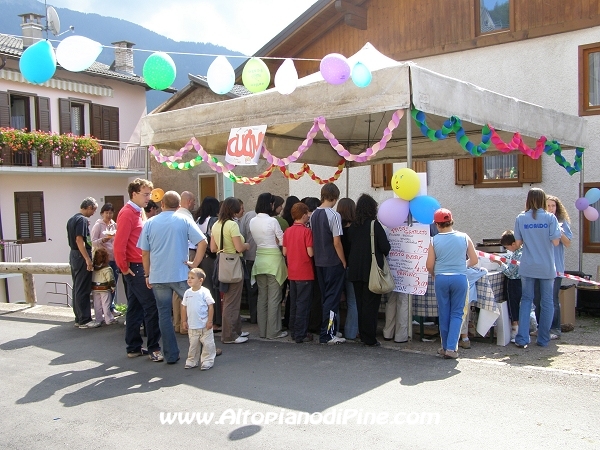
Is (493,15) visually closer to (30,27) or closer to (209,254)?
(209,254)

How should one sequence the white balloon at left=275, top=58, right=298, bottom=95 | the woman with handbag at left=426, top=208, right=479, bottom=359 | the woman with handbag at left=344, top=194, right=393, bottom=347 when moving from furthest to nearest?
1. the white balloon at left=275, top=58, right=298, bottom=95
2. the woman with handbag at left=344, top=194, right=393, bottom=347
3. the woman with handbag at left=426, top=208, right=479, bottom=359

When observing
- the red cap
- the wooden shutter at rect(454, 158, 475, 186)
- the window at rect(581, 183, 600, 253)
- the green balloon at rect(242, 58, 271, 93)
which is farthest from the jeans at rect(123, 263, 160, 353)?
the window at rect(581, 183, 600, 253)

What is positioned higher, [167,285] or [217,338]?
[167,285]

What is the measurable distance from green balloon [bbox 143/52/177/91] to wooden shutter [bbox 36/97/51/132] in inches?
694

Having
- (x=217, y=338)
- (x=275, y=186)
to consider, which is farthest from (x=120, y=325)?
(x=275, y=186)

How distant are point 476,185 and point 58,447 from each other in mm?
9613

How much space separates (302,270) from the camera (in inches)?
276

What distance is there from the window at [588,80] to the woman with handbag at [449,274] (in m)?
5.92

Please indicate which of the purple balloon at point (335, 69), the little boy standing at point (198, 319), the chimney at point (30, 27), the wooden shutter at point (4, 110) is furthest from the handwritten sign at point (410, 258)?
the chimney at point (30, 27)

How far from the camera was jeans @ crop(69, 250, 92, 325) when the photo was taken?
27.5 feet

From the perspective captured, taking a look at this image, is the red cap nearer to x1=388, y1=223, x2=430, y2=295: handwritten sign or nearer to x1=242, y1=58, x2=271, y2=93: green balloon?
x1=388, y1=223, x2=430, y2=295: handwritten sign

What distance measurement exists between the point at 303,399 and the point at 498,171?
8186 millimetres

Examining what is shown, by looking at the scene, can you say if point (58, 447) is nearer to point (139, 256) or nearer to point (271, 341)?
point (139, 256)

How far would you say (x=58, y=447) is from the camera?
4.23 m
